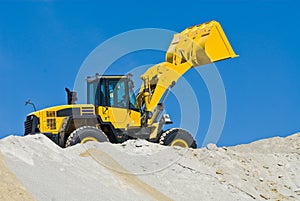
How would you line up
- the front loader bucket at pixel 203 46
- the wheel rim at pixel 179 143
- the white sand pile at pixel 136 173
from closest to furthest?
the white sand pile at pixel 136 173 < the wheel rim at pixel 179 143 < the front loader bucket at pixel 203 46

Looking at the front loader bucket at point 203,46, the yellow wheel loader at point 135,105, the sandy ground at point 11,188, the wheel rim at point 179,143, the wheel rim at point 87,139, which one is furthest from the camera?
the front loader bucket at point 203,46

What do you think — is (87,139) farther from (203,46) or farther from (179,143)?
(203,46)

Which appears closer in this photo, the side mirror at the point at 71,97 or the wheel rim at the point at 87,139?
the wheel rim at the point at 87,139

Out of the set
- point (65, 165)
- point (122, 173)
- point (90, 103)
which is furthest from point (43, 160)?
point (90, 103)

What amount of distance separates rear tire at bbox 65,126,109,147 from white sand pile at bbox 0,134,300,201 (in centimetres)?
100

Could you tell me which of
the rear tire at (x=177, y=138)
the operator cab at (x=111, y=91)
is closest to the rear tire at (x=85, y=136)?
the operator cab at (x=111, y=91)

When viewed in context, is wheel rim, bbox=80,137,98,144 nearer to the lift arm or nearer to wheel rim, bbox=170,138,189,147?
the lift arm

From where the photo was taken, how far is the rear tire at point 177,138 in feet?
58.4

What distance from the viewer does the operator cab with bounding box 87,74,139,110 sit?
17.7 meters

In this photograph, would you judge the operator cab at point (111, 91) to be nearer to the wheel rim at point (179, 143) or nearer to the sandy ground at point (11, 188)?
the wheel rim at point (179, 143)

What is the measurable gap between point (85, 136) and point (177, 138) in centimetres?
322

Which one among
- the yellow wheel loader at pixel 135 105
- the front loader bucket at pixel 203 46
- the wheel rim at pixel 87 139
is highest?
the front loader bucket at pixel 203 46

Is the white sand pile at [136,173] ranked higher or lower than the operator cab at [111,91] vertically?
lower

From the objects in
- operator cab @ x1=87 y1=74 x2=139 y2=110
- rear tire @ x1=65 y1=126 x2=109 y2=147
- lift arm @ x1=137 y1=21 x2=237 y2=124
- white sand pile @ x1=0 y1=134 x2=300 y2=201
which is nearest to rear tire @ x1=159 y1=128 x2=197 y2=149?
lift arm @ x1=137 y1=21 x2=237 y2=124
